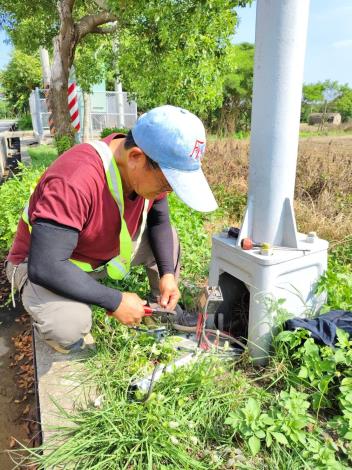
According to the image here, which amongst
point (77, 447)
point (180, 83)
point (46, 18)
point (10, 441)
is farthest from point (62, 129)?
point (77, 447)

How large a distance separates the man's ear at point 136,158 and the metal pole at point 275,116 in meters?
0.66

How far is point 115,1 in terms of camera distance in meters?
4.68

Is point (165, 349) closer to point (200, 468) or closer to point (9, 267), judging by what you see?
point (200, 468)

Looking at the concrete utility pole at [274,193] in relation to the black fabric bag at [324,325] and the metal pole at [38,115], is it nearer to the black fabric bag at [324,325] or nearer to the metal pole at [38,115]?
the black fabric bag at [324,325]

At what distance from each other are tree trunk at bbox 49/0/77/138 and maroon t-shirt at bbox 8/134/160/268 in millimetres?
5442

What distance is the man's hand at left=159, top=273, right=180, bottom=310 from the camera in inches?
84.3

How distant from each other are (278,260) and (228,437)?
823 millimetres

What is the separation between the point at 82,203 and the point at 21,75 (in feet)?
125

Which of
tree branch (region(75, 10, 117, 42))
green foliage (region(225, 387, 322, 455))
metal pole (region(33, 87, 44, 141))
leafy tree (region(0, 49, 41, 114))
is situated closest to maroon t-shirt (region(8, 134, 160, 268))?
green foliage (region(225, 387, 322, 455))

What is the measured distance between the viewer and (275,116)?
185cm

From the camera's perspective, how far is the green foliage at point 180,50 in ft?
15.1

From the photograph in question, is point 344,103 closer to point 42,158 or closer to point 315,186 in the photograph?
point 42,158

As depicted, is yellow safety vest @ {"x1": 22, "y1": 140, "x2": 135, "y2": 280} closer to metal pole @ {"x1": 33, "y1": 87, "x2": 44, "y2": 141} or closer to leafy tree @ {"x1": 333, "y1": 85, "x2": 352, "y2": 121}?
metal pole @ {"x1": 33, "y1": 87, "x2": 44, "y2": 141}

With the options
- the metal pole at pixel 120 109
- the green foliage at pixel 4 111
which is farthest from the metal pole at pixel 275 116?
the green foliage at pixel 4 111
